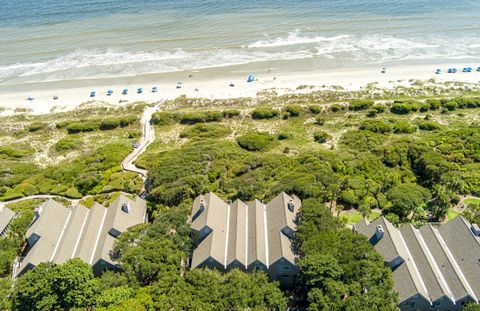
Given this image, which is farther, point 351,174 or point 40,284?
point 351,174

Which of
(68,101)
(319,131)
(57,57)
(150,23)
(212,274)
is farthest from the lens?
(150,23)

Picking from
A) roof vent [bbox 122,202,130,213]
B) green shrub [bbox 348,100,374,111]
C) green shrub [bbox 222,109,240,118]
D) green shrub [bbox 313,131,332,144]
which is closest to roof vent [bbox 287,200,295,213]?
roof vent [bbox 122,202,130,213]

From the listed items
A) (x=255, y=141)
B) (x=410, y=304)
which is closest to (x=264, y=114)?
(x=255, y=141)

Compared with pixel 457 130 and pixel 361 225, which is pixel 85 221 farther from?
pixel 457 130

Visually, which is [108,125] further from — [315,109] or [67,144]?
[315,109]

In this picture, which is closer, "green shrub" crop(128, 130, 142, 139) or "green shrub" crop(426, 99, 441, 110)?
"green shrub" crop(128, 130, 142, 139)

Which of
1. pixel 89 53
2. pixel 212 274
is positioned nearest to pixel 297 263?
pixel 212 274

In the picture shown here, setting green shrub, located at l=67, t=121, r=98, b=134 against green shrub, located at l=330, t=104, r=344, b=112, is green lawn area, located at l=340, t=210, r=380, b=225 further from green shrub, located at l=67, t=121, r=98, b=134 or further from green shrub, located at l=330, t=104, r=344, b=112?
green shrub, located at l=67, t=121, r=98, b=134
